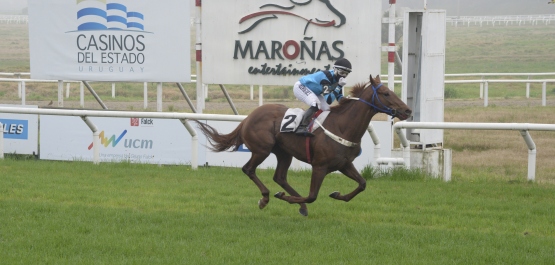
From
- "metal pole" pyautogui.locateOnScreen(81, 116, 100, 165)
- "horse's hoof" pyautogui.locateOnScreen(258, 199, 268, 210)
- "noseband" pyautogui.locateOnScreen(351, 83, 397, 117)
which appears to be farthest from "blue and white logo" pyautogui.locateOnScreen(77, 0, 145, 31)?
"noseband" pyautogui.locateOnScreen(351, 83, 397, 117)

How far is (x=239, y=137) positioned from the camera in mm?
8320

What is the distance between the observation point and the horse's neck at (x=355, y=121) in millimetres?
7582

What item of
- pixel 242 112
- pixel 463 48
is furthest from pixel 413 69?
pixel 463 48

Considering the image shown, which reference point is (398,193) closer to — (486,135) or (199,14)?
(199,14)

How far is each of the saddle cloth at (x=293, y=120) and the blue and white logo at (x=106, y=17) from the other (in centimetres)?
536

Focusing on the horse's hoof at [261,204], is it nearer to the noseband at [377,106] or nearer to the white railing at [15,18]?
the noseband at [377,106]

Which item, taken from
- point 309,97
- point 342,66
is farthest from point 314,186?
point 342,66

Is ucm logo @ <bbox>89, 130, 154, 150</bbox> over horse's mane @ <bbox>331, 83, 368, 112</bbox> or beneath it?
beneath

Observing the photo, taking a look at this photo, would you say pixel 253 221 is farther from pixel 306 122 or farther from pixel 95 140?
pixel 95 140

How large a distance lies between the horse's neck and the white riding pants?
0.27 metres

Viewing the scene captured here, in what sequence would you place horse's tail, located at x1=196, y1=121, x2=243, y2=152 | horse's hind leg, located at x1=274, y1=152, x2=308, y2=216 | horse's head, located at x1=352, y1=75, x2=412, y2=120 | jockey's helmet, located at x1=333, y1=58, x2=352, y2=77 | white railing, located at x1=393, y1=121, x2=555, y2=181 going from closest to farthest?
horse's head, located at x1=352, y1=75, x2=412, y2=120 → jockey's helmet, located at x1=333, y1=58, x2=352, y2=77 → horse's hind leg, located at x1=274, y1=152, x2=308, y2=216 → horse's tail, located at x1=196, y1=121, x2=243, y2=152 → white railing, located at x1=393, y1=121, x2=555, y2=181

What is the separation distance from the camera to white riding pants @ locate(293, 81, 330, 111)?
7773 mm

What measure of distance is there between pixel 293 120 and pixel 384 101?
34.8 inches

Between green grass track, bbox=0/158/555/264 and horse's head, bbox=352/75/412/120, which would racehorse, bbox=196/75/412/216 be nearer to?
horse's head, bbox=352/75/412/120
